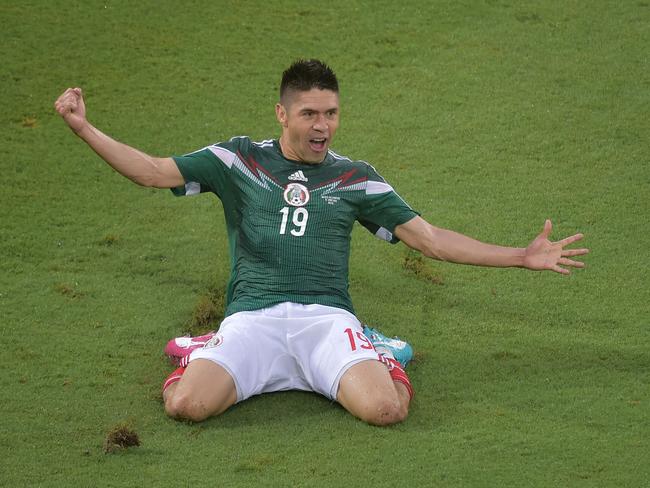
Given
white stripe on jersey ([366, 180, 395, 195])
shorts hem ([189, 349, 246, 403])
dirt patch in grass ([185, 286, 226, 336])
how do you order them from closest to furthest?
shorts hem ([189, 349, 246, 403])
white stripe on jersey ([366, 180, 395, 195])
dirt patch in grass ([185, 286, 226, 336])

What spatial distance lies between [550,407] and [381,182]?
1.35 metres

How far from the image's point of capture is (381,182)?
20.1 ft

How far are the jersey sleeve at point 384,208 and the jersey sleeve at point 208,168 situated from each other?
2.22ft

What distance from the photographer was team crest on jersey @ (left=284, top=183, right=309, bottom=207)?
604cm

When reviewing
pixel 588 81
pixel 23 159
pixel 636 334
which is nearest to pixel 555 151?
pixel 588 81

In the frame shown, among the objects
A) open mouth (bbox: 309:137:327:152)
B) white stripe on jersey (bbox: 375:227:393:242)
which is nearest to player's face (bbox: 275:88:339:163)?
open mouth (bbox: 309:137:327:152)

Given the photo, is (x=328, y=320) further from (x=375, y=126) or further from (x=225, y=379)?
(x=375, y=126)

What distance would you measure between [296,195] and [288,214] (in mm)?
101

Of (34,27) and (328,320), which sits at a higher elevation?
(34,27)

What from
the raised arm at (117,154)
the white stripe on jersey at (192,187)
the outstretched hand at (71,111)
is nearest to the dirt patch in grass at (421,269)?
the white stripe on jersey at (192,187)

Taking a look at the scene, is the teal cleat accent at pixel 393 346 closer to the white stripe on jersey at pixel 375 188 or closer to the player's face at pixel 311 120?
the white stripe on jersey at pixel 375 188

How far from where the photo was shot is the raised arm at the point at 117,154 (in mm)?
5672

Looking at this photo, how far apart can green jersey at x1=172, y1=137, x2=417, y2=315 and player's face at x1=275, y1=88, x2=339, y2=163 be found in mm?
118

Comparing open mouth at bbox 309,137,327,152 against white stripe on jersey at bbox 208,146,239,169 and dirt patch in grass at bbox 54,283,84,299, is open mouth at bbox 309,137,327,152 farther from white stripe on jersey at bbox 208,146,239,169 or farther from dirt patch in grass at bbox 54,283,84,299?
dirt patch in grass at bbox 54,283,84,299
